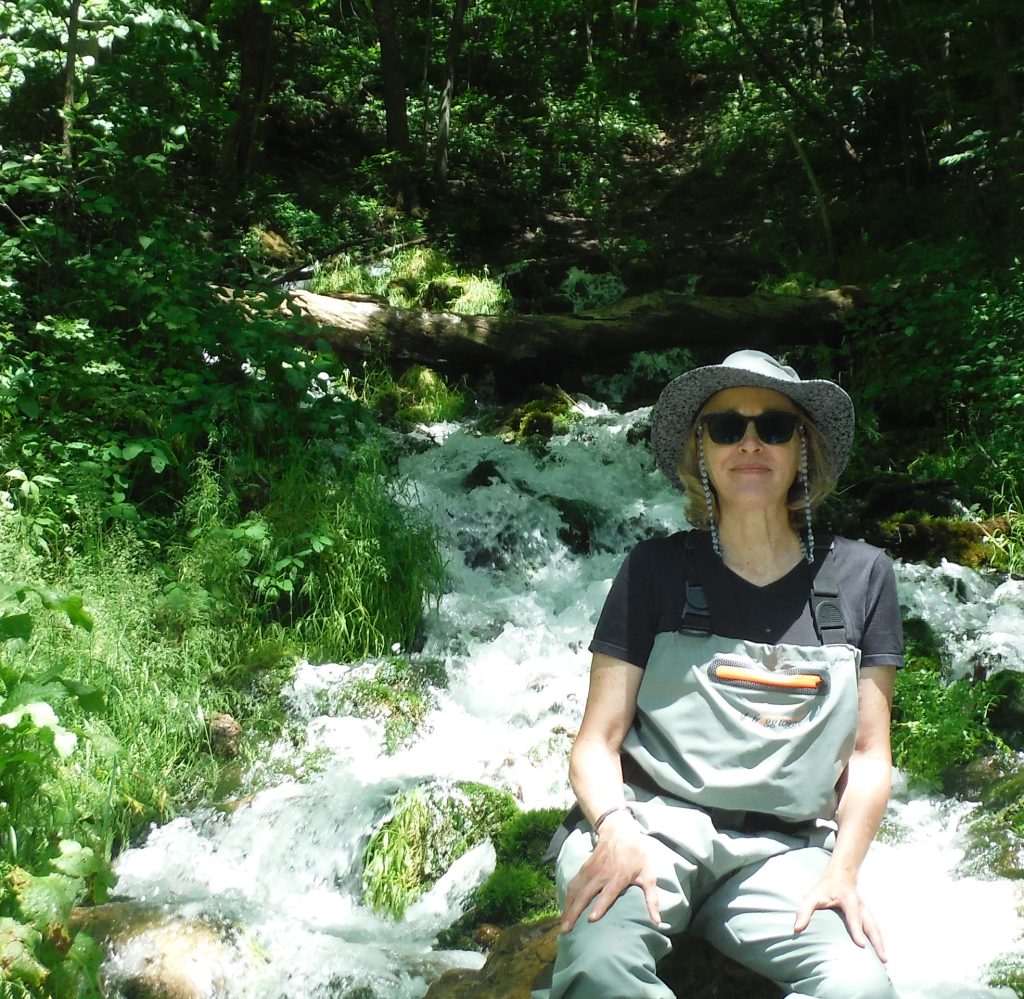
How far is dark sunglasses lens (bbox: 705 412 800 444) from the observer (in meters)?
2.38

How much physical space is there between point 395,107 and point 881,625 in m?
14.4

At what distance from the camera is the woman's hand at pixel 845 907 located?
1975 mm

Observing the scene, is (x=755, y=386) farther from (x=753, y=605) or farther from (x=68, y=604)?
(x=68, y=604)

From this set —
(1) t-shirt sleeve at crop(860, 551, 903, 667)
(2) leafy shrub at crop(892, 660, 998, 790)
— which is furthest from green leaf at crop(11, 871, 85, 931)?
(2) leafy shrub at crop(892, 660, 998, 790)

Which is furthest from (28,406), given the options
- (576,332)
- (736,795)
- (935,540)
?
(576,332)

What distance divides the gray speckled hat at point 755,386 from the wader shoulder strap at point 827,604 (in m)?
0.29

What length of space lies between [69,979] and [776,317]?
28.1 feet

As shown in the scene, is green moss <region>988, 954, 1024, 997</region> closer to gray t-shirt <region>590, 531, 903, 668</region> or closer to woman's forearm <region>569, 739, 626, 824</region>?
gray t-shirt <region>590, 531, 903, 668</region>

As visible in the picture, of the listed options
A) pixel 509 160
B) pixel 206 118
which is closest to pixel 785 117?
pixel 509 160

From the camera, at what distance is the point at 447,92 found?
49.0 feet

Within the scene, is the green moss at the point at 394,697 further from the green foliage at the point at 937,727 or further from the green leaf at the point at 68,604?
the green leaf at the point at 68,604

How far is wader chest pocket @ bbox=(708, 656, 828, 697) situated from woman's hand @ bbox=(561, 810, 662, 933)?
1.18 feet

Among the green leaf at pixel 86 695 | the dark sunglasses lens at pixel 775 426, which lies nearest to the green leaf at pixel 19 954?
the green leaf at pixel 86 695

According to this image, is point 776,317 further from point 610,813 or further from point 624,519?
point 610,813
